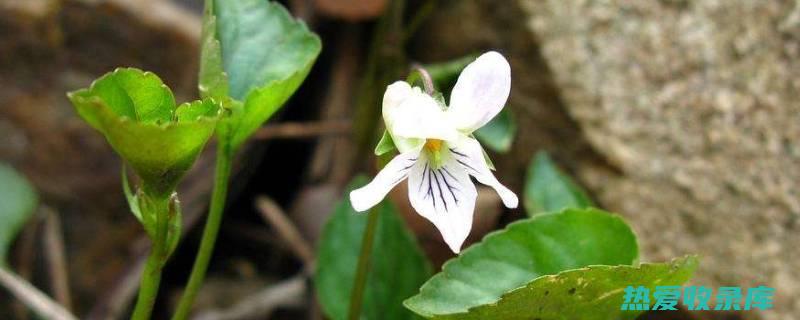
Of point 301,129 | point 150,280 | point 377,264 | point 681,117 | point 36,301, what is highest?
point 681,117

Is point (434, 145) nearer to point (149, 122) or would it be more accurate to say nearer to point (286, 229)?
point (149, 122)

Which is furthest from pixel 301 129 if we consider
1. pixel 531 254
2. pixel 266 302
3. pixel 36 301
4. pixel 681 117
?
pixel 531 254

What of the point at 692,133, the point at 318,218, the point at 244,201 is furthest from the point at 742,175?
the point at 244,201

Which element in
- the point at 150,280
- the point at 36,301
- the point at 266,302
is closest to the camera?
the point at 150,280

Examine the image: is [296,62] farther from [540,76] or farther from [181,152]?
[540,76]

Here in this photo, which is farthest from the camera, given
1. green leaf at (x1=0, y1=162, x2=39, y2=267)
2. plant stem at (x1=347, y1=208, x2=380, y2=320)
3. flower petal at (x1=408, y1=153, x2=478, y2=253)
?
green leaf at (x1=0, y1=162, x2=39, y2=267)

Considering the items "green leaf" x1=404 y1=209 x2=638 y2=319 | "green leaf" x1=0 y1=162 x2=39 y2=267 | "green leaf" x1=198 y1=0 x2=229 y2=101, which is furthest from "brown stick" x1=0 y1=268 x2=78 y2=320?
"green leaf" x1=404 y1=209 x2=638 y2=319

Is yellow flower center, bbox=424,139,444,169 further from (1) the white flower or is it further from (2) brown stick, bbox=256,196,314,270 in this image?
(2) brown stick, bbox=256,196,314,270
